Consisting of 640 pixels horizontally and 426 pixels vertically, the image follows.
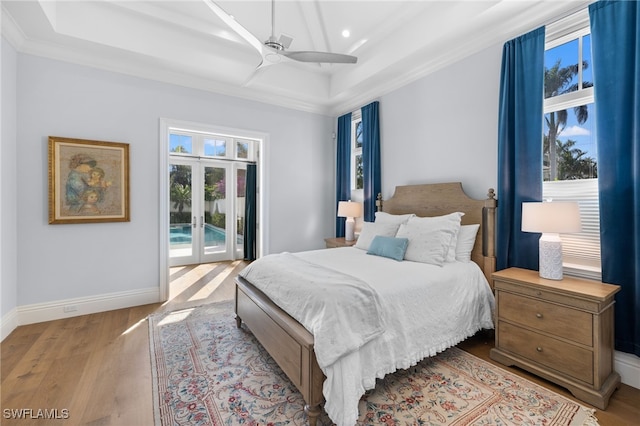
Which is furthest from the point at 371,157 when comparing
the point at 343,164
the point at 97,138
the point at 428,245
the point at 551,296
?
the point at 97,138

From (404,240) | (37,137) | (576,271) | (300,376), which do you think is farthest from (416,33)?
(37,137)

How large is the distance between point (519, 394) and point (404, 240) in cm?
144

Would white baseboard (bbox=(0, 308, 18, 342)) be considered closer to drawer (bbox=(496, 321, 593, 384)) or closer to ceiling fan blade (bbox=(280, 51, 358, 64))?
ceiling fan blade (bbox=(280, 51, 358, 64))

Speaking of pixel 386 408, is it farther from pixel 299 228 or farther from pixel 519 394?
pixel 299 228

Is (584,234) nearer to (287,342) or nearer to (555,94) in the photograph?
(555,94)

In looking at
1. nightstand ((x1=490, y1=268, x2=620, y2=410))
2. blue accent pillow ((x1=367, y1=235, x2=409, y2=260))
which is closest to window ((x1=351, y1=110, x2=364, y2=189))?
blue accent pillow ((x1=367, y1=235, x2=409, y2=260))

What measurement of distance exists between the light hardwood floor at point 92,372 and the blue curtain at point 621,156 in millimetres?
634

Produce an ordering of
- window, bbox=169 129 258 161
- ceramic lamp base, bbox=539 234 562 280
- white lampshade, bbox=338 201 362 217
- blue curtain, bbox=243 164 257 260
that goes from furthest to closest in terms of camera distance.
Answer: blue curtain, bbox=243 164 257 260
window, bbox=169 129 258 161
white lampshade, bbox=338 201 362 217
ceramic lamp base, bbox=539 234 562 280

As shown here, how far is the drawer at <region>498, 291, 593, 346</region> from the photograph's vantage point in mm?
1883

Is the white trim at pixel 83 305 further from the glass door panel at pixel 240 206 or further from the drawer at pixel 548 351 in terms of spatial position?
the drawer at pixel 548 351

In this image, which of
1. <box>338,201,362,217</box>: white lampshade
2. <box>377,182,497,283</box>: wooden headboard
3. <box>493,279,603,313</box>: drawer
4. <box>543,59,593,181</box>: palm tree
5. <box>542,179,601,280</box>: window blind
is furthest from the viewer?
<box>338,201,362,217</box>: white lampshade

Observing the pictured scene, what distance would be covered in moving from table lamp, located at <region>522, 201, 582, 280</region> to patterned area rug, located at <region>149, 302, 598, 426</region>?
863 millimetres

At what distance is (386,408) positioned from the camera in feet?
5.94

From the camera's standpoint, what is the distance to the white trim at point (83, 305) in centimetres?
305
